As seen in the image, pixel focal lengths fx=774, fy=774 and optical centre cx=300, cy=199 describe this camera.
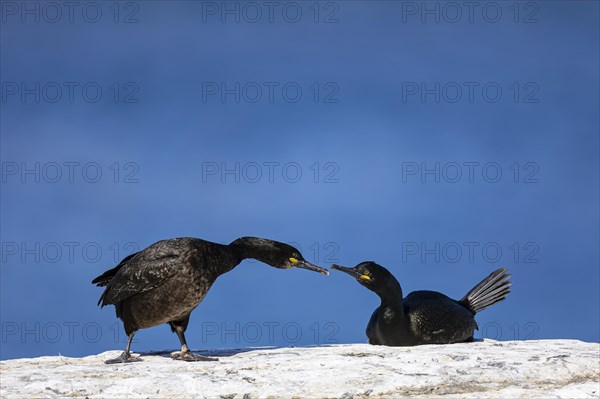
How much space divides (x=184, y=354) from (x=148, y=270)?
840 mm

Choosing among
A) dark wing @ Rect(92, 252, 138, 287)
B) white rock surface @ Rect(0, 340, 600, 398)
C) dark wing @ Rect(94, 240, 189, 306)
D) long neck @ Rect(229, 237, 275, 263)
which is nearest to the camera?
white rock surface @ Rect(0, 340, 600, 398)

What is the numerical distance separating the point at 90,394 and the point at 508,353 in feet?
11.8

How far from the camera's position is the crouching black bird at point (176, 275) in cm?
702

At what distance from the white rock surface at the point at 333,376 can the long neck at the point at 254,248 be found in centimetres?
93

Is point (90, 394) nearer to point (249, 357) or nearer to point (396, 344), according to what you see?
point (249, 357)

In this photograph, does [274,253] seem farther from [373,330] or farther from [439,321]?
[439,321]

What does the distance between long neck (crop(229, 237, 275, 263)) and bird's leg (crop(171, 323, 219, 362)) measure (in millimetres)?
894

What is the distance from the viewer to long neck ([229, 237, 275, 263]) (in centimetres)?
739

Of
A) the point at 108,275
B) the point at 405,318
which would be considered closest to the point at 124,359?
the point at 108,275

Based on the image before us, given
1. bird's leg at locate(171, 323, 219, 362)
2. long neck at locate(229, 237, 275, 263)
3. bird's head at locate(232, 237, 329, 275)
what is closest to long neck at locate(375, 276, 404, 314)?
bird's head at locate(232, 237, 329, 275)

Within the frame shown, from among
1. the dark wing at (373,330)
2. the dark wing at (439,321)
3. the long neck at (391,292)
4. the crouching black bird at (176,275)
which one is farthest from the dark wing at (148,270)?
the dark wing at (439,321)

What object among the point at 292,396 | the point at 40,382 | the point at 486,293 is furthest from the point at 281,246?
the point at 486,293

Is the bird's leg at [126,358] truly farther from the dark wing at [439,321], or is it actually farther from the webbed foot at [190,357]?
the dark wing at [439,321]

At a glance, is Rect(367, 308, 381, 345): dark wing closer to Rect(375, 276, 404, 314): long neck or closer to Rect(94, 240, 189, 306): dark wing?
Rect(375, 276, 404, 314): long neck
